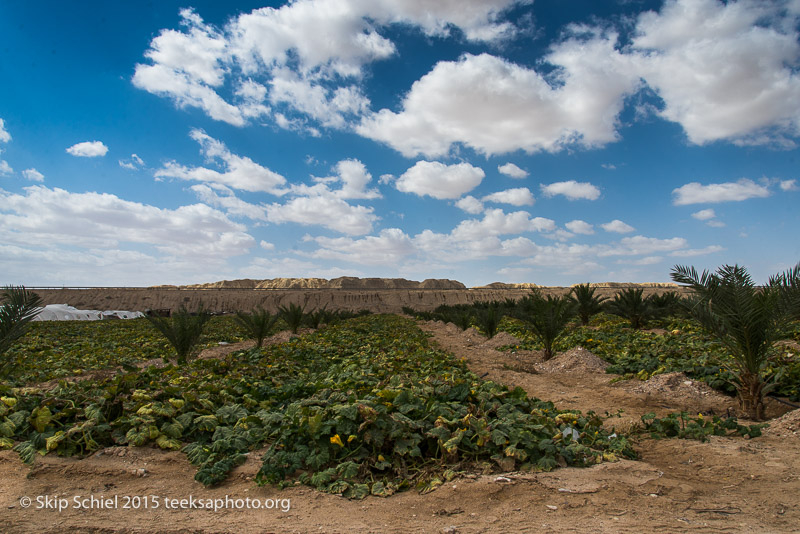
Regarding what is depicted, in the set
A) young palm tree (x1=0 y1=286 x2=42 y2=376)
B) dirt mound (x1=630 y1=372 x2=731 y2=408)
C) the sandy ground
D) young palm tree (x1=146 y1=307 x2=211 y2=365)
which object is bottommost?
the sandy ground

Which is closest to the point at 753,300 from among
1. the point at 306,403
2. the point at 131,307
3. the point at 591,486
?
the point at 591,486

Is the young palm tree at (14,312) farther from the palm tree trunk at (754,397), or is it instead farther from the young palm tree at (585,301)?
the young palm tree at (585,301)

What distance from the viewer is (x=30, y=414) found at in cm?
409

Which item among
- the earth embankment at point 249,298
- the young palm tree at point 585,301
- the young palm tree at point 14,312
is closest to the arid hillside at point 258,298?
the earth embankment at point 249,298

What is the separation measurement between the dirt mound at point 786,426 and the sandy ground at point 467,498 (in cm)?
23

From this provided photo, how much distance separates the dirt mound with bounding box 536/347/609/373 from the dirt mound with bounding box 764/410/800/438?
4.00 meters

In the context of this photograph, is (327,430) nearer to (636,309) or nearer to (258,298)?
(636,309)

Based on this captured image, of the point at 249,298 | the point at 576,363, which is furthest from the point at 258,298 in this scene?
the point at 576,363

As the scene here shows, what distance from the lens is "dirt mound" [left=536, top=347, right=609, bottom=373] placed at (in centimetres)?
855

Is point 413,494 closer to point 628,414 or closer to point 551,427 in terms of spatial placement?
point 551,427

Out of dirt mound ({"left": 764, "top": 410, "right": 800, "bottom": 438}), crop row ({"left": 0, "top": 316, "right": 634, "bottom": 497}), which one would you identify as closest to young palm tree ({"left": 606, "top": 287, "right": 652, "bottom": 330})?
dirt mound ({"left": 764, "top": 410, "right": 800, "bottom": 438})

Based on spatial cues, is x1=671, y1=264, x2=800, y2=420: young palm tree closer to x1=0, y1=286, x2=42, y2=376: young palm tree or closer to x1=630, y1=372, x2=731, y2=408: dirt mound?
x1=630, y1=372, x2=731, y2=408: dirt mound

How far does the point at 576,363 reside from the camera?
8.81 m

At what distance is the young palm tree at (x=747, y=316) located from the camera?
4875 mm
